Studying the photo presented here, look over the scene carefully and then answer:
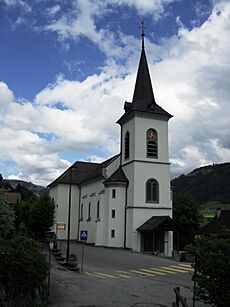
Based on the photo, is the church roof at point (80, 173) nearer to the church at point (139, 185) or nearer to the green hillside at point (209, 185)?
the church at point (139, 185)

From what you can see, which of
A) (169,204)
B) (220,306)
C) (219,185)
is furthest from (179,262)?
(219,185)

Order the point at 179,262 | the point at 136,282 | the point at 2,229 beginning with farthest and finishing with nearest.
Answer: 1. the point at 179,262
2. the point at 2,229
3. the point at 136,282

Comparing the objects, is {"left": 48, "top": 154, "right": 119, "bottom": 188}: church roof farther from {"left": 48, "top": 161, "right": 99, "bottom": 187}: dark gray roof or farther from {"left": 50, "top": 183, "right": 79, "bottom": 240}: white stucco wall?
{"left": 50, "top": 183, "right": 79, "bottom": 240}: white stucco wall

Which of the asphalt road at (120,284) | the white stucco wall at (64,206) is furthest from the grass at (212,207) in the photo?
the asphalt road at (120,284)

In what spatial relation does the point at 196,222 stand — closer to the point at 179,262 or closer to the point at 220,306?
the point at 179,262

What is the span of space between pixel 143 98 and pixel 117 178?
950cm

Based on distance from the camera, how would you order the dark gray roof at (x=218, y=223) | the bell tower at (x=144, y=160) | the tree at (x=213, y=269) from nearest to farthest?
1. the tree at (x=213, y=269)
2. the bell tower at (x=144, y=160)
3. the dark gray roof at (x=218, y=223)

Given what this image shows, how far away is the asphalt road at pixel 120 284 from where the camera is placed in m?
12.7

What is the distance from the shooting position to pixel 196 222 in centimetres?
5309

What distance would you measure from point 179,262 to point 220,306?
61.5 ft

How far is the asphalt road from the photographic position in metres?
12.7

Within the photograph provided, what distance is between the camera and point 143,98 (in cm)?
4103

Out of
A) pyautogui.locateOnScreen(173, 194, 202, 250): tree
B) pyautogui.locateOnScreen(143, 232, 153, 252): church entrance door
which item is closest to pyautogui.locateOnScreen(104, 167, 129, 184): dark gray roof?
pyautogui.locateOnScreen(143, 232, 153, 252): church entrance door

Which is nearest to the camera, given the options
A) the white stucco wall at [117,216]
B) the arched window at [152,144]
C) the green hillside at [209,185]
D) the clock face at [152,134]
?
the white stucco wall at [117,216]
